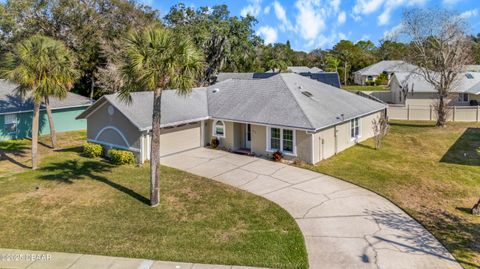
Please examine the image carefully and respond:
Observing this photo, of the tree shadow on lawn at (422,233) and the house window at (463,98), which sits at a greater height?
the house window at (463,98)

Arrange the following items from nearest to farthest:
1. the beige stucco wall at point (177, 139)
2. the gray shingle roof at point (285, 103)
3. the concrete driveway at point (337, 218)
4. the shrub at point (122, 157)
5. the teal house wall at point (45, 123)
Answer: the concrete driveway at point (337, 218)
the shrub at point (122, 157)
the gray shingle roof at point (285, 103)
the beige stucco wall at point (177, 139)
the teal house wall at point (45, 123)

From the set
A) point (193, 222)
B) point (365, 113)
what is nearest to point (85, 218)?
point (193, 222)

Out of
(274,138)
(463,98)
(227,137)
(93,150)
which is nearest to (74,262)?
(93,150)

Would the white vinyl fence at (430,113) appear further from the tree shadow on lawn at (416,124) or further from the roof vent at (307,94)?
the roof vent at (307,94)

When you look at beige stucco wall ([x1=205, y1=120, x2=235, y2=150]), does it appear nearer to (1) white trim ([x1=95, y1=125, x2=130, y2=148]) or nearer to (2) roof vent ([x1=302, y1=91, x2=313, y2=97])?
(2) roof vent ([x1=302, y1=91, x2=313, y2=97])

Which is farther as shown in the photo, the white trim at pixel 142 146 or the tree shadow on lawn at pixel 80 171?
the white trim at pixel 142 146

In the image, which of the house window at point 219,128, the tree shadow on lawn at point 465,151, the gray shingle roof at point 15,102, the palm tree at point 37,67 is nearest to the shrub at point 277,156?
the house window at point 219,128

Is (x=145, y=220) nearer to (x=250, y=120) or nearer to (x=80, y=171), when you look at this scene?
(x=80, y=171)
